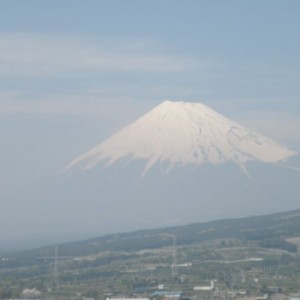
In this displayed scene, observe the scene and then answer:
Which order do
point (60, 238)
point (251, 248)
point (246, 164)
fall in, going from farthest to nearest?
point (246, 164)
point (60, 238)
point (251, 248)

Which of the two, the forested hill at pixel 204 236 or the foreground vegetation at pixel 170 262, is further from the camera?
the forested hill at pixel 204 236

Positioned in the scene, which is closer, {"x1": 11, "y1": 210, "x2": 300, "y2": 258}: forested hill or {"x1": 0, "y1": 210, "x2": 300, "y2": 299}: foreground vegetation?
{"x1": 0, "y1": 210, "x2": 300, "y2": 299}: foreground vegetation

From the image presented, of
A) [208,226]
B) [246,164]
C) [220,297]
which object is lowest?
[220,297]

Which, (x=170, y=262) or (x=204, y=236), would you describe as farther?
(x=204, y=236)

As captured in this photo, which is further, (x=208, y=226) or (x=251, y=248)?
(x=208, y=226)

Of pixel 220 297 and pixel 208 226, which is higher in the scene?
pixel 208 226

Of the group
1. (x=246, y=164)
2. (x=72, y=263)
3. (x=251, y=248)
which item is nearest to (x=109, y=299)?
(x=72, y=263)

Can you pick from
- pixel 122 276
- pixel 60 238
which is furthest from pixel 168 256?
pixel 60 238

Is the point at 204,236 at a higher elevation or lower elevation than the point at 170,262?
higher

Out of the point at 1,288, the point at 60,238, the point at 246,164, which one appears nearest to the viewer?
the point at 1,288

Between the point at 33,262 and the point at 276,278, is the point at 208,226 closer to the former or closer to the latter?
the point at 33,262
